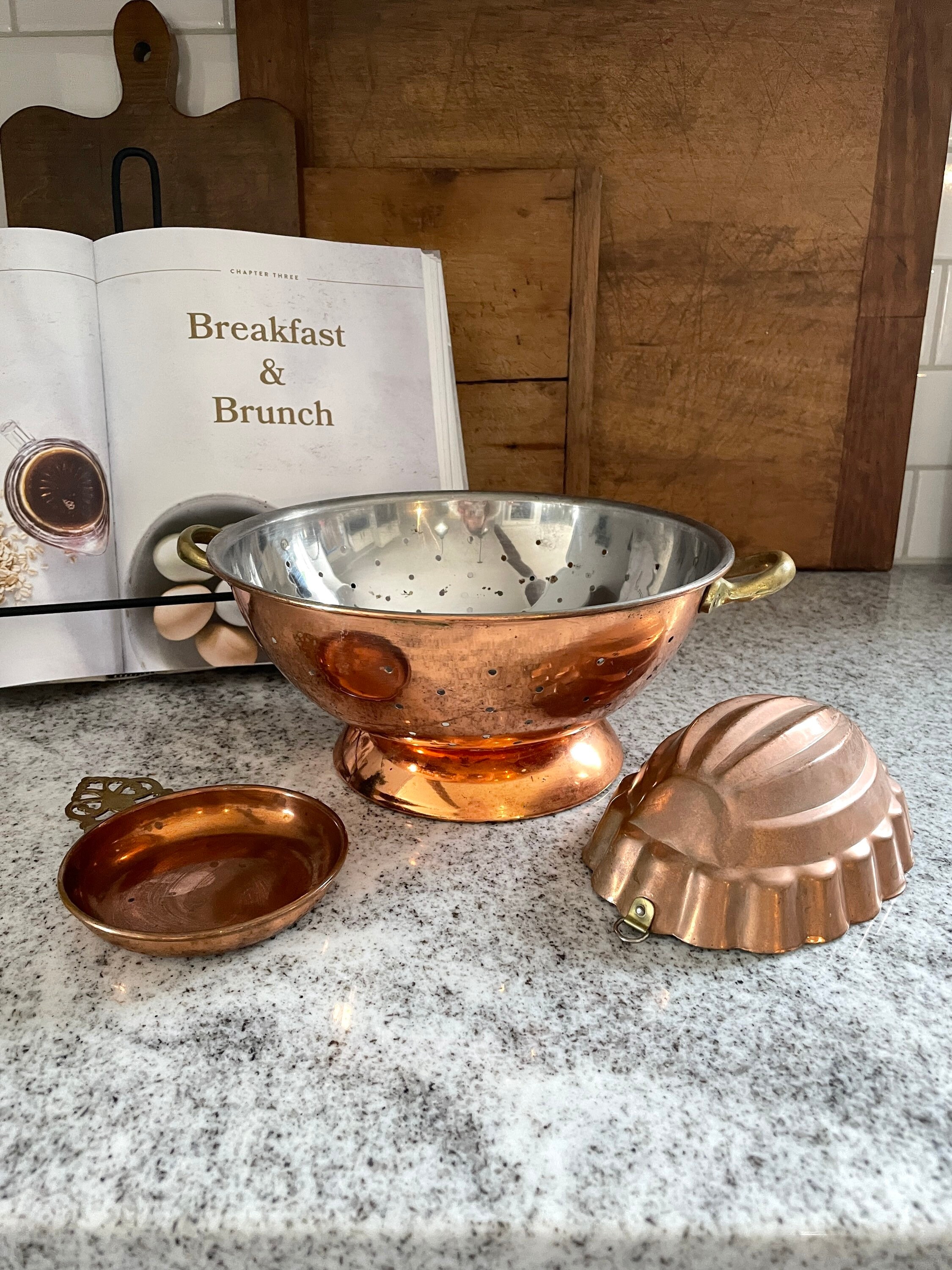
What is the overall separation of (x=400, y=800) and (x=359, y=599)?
190 millimetres

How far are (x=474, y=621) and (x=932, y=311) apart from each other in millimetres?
796

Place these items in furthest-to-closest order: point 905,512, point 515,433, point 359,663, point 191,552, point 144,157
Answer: point 905,512 → point 515,433 → point 144,157 → point 191,552 → point 359,663

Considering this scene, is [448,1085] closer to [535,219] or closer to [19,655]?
[19,655]

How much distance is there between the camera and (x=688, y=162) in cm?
89

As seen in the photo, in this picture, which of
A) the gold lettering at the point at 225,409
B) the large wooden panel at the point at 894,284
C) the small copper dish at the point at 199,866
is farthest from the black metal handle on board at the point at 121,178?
the large wooden panel at the point at 894,284

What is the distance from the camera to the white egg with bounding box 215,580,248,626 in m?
0.73

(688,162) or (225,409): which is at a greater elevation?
(688,162)

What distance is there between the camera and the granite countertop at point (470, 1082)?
0.99 ft

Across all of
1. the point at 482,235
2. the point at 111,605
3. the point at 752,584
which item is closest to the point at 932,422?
the point at 482,235

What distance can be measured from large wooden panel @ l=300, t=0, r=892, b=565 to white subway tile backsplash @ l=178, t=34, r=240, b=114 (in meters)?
0.08

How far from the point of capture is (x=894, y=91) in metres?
0.89

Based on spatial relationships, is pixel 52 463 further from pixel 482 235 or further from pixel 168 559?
pixel 482 235

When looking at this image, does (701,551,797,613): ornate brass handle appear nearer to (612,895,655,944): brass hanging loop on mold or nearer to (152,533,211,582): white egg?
(612,895,655,944): brass hanging loop on mold

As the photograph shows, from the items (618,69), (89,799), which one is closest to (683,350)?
(618,69)
